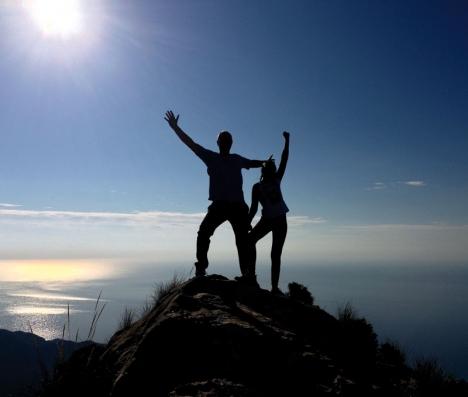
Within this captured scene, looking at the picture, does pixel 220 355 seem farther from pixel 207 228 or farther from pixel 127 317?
pixel 127 317

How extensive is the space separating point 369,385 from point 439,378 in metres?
3.89

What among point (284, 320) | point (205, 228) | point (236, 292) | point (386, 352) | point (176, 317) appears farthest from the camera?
point (386, 352)

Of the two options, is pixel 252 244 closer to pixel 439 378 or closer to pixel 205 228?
pixel 205 228

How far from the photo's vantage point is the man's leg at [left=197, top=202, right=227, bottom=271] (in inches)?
243

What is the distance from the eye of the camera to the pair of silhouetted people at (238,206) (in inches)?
245

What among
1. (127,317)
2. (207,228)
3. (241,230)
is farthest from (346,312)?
(127,317)

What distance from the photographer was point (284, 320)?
514cm

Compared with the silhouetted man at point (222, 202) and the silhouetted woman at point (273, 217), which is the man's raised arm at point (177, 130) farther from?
the silhouetted woman at point (273, 217)

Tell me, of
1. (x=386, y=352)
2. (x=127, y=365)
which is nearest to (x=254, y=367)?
(x=127, y=365)

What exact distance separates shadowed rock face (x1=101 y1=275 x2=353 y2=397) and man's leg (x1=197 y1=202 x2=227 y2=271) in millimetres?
1183

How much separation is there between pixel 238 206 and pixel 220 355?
3.05 meters

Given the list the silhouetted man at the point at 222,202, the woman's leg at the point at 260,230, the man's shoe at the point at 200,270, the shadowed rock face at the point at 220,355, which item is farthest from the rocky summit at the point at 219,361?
the woman's leg at the point at 260,230

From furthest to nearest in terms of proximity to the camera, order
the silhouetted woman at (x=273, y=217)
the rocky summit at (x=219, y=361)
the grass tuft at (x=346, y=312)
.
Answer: the grass tuft at (x=346, y=312), the silhouetted woman at (x=273, y=217), the rocky summit at (x=219, y=361)

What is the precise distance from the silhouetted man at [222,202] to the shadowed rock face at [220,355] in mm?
1308
